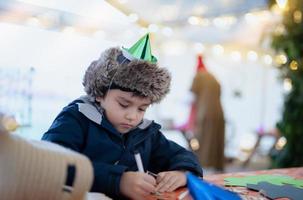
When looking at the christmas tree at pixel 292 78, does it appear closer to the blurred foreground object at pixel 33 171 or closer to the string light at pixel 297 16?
the string light at pixel 297 16

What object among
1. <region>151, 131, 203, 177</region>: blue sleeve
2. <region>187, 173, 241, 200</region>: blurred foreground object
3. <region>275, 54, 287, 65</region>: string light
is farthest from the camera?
<region>275, 54, 287, 65</region>: string light

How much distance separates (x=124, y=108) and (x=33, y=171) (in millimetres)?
371

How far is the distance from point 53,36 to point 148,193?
80 cm

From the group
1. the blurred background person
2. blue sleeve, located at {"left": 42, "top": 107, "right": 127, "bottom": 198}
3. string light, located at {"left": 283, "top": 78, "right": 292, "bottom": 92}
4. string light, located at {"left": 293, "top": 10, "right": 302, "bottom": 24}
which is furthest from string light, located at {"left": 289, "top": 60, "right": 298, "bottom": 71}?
blue sleeve, located at {"left": 42, "top": 107, "right": 127, "bottom": 198}

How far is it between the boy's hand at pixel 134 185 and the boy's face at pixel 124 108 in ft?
0.42

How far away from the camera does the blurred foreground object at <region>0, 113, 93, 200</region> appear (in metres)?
0.45

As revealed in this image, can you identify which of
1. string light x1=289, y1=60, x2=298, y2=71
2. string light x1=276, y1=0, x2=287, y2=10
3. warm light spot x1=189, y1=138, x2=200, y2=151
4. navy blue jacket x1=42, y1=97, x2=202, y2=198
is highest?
string light x1=276, y1=0, x2=287, y2=10

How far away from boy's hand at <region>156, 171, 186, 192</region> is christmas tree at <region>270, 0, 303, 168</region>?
6.50 feet

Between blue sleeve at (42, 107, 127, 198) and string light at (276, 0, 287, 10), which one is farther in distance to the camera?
string light at (276, 0, 287, 10)

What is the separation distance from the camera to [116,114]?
807 millimetres

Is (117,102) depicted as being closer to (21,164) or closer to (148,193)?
(148,193)

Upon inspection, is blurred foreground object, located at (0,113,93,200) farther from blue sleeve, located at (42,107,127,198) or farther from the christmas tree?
the christmas tree

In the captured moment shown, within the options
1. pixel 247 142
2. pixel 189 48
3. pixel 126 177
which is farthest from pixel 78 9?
pixel 247 142

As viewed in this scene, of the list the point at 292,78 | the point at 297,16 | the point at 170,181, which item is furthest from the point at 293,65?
the point at 170,181
